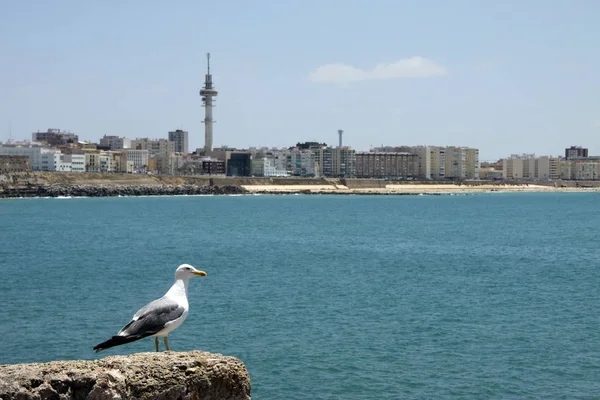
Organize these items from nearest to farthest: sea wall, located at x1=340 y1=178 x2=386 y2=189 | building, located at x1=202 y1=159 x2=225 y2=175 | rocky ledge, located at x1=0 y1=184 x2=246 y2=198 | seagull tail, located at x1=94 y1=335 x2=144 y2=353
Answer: seagull tail, located at x1=94 y1=335 x2=144 y2=353 → rocky ledge, located at x1=0 y1=184 x2=246 y2=198 → sea wall, located at x1=340 y1=178 x2=386 y2=189 → building, located at x1=202 y1=159 x2=225 y2=175

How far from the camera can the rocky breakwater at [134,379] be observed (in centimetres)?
529

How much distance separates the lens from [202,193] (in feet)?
441

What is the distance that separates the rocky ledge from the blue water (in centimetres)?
7350

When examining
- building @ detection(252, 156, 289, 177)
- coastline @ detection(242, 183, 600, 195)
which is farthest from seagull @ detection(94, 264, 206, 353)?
building @ detection(252, 156, 289, 177)

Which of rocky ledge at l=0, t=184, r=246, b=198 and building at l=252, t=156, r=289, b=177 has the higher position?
building at l=252, t=156, r=289, b=177

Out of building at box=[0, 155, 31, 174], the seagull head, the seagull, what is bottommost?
the seagull

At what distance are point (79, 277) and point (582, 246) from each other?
2543 cm

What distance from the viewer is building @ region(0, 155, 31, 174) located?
396ft

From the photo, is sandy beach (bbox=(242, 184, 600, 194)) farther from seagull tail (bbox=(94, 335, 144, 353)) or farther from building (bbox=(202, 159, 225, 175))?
seagull tail (bbox=(94, 335, 144, 353))

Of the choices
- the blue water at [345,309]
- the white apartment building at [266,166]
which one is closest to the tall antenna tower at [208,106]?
the white apartment building at [266,166]

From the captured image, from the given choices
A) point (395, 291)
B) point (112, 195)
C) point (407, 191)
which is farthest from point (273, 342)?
point (407, 191)

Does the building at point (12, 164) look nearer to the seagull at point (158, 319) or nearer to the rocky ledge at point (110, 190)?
the rocky ledge at point (110, 190)

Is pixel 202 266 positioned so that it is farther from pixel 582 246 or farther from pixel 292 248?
pixel 582 246

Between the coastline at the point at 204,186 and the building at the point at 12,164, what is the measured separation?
1890 mm
